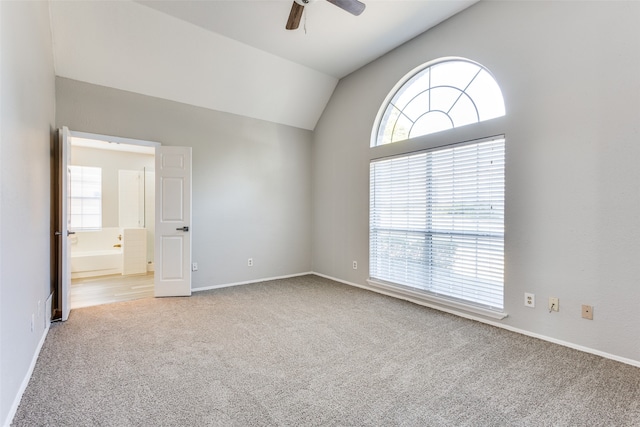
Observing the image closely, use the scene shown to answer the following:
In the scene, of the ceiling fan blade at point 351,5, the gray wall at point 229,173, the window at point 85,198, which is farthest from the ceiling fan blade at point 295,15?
the window at point 85,198

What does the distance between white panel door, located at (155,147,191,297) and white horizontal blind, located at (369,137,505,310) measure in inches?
101

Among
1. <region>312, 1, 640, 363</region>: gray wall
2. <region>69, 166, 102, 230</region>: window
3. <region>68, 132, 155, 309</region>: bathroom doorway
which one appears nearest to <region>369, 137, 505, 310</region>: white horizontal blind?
<region>312, 1, 640, 363</region>: gray wall

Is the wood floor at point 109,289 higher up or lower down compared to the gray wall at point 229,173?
lower down

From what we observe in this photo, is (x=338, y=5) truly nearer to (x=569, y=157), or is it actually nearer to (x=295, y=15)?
(x=295, y=15)

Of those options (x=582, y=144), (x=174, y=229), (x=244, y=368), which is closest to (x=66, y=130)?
(x=174, y=229)

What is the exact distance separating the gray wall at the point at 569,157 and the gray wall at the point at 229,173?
2.96 meters

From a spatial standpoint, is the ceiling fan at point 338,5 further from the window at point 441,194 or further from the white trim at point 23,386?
the white trim at point 23,386

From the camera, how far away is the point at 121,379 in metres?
1.94

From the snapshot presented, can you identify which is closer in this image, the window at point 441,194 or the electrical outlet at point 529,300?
the electrical outlet at point 529,300

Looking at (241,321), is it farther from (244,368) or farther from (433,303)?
(433,303)

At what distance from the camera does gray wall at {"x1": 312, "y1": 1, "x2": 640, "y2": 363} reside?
2.15 meters

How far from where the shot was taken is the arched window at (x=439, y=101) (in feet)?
9.84

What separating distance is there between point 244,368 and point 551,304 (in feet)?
8.57

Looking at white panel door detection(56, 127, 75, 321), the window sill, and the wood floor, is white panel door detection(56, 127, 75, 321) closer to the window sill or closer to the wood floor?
the wood floor
